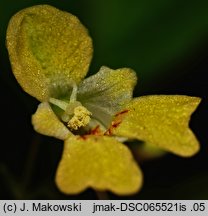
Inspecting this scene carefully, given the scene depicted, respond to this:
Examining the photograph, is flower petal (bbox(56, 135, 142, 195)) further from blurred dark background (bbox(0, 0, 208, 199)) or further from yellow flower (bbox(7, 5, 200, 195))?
blurred dark background (bbox(0, 0, 208, 199))

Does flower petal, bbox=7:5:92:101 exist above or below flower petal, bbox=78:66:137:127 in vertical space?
above

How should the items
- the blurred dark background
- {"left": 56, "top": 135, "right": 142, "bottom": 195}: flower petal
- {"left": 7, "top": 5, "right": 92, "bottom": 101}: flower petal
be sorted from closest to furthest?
{"left": 56, "top": 135, "right": 142, "bottom": 195}: flower petal → {"left": 7, "top": 5, "right": 92, "bottom": 101}: flower petal → the blurred dark background

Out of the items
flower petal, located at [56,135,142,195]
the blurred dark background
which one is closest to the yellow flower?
flower petal, located at [56,135,142,195]

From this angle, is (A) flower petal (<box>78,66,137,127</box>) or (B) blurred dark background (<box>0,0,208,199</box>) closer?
(A) flower petal (<box>78,66,137,127</box>)

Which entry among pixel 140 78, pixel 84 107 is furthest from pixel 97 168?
pixel 140 78

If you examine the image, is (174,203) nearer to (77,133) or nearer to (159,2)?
(77,133)

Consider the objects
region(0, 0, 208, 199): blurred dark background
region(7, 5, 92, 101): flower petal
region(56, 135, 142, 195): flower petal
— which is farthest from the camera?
region(0, 0, 208, 199): blurred dark background

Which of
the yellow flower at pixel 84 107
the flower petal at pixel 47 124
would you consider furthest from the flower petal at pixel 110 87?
the flower petal at pixel 47 124

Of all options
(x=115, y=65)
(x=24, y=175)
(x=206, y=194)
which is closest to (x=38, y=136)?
(x=24, y=175)
